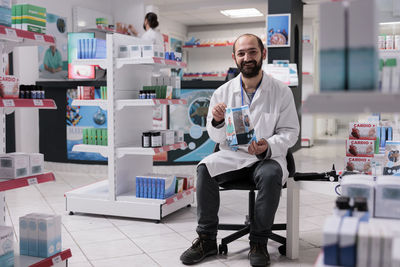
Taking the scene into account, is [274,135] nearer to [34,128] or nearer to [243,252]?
[243,252]

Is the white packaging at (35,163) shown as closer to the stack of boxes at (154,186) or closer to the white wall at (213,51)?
the stack of boxes at (154,186)

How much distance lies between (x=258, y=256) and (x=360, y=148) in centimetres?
94

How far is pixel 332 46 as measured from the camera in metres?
1.17

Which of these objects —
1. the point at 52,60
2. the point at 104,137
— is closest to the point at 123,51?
the point at 104,137

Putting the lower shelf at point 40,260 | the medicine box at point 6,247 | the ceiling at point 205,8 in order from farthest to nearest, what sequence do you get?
the ceiling at point 205,8 < the lower shelf at point 40,260 < the medicine box at point 6,247

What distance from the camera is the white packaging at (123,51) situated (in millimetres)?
4066

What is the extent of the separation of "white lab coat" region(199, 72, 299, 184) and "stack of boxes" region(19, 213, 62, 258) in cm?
106

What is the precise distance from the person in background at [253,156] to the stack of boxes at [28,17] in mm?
1203

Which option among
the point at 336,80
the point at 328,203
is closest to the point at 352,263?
the point at 336,80

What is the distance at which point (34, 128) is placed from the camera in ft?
23.2

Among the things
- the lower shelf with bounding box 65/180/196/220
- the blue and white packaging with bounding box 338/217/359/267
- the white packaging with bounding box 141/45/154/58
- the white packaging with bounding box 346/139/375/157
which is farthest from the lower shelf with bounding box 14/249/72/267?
the white packaging with bounding box 141/45/154/58

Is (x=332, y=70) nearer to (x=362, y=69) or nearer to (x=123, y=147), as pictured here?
(x=362, y=69)

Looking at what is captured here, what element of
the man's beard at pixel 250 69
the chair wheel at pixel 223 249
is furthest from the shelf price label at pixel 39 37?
the chair wheel at pixel 223 249

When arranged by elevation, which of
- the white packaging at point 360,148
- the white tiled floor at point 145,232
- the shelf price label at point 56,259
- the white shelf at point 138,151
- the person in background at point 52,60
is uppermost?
the person in background at point 52,60
